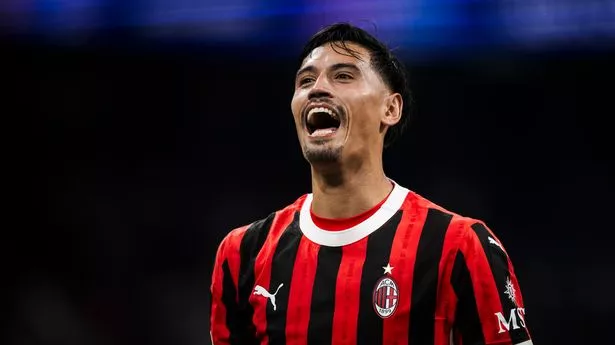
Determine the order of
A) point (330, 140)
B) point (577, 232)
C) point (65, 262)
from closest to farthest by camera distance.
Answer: point (330, 140), point (577, 232), point (65, 262)

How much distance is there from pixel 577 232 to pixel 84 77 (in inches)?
96.5

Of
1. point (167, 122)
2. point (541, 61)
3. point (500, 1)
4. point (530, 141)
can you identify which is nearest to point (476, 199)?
point (530, 141)

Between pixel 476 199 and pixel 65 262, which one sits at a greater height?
pixel 476 199

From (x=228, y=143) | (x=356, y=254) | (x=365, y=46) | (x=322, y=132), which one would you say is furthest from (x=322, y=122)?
(x=228, y=143)

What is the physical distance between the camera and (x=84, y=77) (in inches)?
148

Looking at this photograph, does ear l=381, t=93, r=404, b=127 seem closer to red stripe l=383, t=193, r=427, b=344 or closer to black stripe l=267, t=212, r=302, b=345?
red stripe l=383, t=193, r=427, b=344

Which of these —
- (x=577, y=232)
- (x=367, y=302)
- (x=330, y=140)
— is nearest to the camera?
(x=367, y=302)

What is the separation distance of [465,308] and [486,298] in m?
0.05

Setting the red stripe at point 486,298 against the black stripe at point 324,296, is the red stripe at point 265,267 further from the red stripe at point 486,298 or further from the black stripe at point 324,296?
the red stripe at point 486,298

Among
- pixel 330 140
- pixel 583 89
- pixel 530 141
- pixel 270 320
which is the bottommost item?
pixel 270 320

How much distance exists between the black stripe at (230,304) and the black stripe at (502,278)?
567 millimetres

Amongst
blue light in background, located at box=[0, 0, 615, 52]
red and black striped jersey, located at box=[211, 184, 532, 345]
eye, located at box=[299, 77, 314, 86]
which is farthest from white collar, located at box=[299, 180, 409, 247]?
blue light in background, located at box=[0, 0, 615, 52]

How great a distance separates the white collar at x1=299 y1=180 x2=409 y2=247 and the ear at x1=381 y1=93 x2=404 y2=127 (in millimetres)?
166

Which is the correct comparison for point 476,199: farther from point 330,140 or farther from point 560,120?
point 330,140
